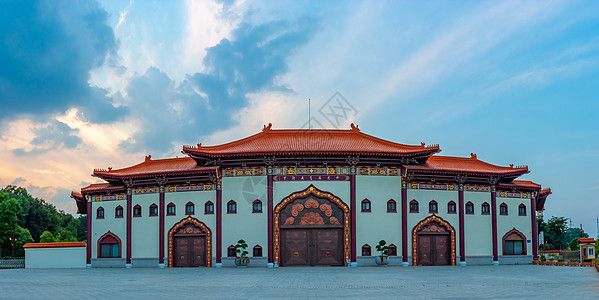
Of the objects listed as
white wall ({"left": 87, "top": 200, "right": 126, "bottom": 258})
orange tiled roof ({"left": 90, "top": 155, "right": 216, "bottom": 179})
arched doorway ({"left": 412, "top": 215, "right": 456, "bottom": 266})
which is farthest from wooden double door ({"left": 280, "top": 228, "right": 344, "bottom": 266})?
white wall ({"left": 87, "top": 200, "right": 126, "bottom": 258})

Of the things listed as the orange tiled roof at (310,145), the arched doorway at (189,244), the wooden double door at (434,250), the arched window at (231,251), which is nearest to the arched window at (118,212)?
the arched doorway at (189,244)

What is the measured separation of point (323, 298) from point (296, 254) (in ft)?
66.4

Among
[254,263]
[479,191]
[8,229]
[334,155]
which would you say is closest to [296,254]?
[254,263]

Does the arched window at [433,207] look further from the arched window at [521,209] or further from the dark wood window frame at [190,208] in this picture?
the dark wood window frame at [190,208]

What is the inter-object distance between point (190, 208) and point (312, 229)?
8.77 meters

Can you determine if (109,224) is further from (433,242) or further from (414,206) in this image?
(433,242)

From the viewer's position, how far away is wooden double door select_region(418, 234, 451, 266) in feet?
128

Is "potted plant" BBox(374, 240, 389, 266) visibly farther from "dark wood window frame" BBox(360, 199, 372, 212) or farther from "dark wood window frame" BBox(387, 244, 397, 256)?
"dark wood window frame" BBox(360, 199, 372, 212)

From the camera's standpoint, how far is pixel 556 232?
7138 cm

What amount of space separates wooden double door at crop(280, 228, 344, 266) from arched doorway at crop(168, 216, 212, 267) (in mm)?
5452

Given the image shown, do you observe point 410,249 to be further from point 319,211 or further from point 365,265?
point 319,211

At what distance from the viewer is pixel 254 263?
3719 cm

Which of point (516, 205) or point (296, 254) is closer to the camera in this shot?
point (296, 254)

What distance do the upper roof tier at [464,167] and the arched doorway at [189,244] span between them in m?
14.9
